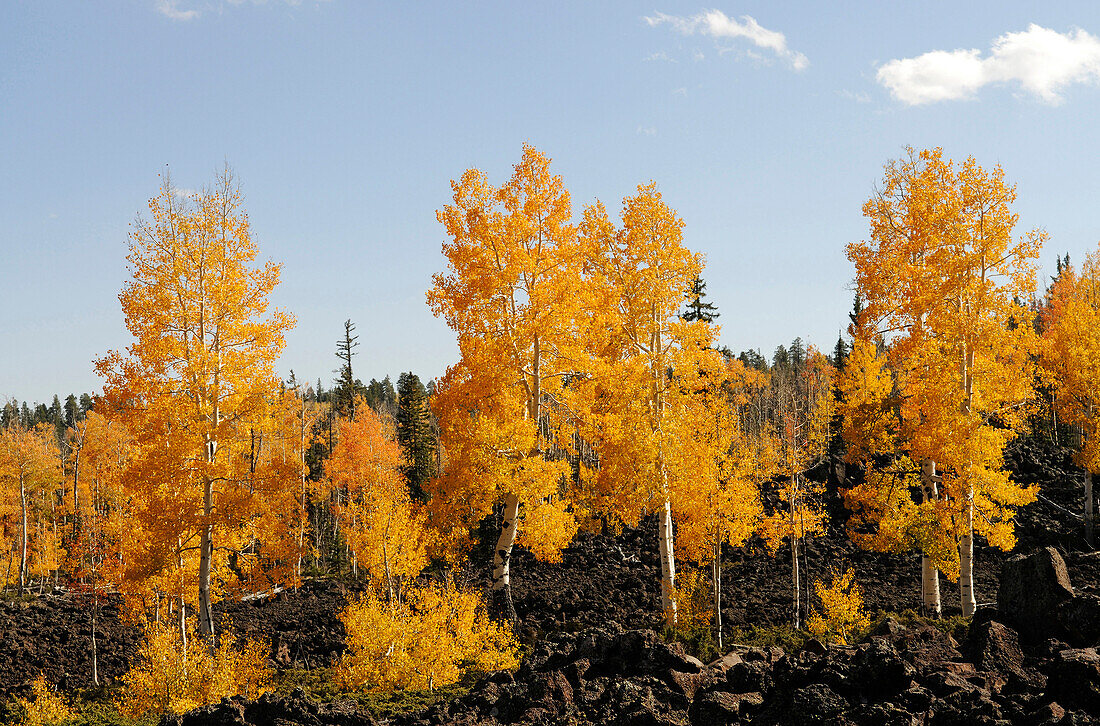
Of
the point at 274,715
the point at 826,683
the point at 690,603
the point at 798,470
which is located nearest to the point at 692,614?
the point at 690,603

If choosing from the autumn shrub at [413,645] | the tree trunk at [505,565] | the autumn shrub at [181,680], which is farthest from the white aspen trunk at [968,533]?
the autumn shrub at [181,680]

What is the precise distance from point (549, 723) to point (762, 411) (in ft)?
179

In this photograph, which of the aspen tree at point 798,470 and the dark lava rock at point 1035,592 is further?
the aspen tree at point 798,470

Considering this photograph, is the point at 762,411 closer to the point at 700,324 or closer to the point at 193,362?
the point at 700,324

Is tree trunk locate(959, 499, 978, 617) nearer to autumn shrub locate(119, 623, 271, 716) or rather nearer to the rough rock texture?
the rough rock texture

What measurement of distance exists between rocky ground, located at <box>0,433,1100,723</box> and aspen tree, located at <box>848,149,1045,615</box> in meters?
2.81

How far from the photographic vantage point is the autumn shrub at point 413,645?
14.9 m

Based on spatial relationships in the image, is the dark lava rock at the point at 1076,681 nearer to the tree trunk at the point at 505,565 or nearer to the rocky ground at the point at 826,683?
the rocky ground at the point at 826,683

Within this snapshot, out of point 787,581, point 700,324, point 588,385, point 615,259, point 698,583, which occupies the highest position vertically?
point 615,259

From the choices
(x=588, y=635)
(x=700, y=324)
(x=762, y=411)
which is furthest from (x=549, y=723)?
(x=762, y=411)

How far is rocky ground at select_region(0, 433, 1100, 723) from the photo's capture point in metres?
21.5

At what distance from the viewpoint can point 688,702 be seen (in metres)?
10.1

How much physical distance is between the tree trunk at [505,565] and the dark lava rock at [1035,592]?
37.4 ft

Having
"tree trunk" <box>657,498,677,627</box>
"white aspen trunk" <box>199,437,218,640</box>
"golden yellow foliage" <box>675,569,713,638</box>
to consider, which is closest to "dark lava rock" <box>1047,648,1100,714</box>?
"tree trunk" <box>657,498,677,627</box>
